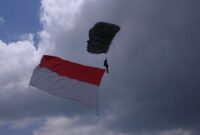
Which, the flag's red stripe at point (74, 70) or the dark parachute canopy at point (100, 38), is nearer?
the flag's red stripe at point (74, 70)

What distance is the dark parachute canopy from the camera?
3384 centimetres

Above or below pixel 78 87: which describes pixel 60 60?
above

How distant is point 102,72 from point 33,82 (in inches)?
196

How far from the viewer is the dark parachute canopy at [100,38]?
33.8 meters

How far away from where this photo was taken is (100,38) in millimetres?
34344

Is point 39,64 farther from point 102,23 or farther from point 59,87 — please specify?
point 102,23

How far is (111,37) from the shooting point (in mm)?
34562

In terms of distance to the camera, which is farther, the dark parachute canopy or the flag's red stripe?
the dark parachute canopy

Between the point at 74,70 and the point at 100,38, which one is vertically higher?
the point at 100,38

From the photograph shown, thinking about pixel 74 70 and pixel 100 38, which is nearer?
pixel 74 70

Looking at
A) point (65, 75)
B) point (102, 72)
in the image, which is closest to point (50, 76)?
point (65, 75)

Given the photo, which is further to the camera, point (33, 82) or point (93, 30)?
point (93, 30)

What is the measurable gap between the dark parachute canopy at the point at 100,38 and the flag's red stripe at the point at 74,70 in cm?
195

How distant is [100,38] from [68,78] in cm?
399
